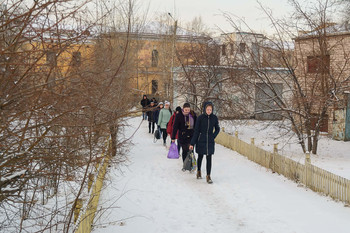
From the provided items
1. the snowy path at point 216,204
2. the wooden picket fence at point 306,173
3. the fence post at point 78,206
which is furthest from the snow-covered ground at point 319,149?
the fence post at point 78,206

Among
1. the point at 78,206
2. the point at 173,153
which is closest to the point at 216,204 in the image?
the point at 78,206

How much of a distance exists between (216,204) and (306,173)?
2372 mm

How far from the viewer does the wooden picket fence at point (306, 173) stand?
22.7 feet

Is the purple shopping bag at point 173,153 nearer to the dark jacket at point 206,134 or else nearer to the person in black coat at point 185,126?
the person in black coat at point 185,126

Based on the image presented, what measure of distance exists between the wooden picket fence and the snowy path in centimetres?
17

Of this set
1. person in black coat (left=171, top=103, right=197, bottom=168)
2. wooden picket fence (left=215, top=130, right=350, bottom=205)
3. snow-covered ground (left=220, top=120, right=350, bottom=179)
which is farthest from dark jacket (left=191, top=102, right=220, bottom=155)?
snow-covered ground (left=220, top=120, right=350, bottom=179)

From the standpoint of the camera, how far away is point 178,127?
10242mm

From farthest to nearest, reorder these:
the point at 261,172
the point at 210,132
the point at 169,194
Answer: the point at 261,172 → the point at 210,132 → the point at 169,194

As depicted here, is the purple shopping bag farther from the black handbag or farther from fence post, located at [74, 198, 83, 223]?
fence post, located at [74, 198, 83, 223]

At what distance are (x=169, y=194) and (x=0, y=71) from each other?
5.04 metres

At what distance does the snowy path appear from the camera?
5.83m

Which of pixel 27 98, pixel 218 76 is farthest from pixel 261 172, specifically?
pixel 218 76

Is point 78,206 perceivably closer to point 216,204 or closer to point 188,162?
point 216,204

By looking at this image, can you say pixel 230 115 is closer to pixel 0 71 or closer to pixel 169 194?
pixel 169 194
